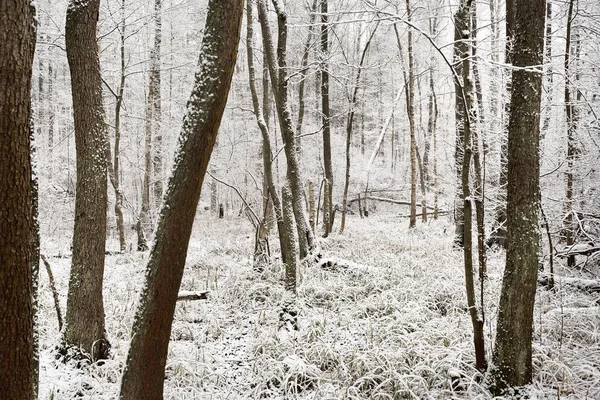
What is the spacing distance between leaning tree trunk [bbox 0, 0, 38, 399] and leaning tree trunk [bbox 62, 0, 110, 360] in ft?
7.19

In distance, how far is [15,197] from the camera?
2010mm

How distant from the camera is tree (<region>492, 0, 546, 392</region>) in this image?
338 centimetres

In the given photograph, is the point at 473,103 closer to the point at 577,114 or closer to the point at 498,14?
the point at 577,114

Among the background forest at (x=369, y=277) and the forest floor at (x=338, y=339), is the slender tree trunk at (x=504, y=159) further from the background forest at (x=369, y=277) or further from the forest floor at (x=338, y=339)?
the forest floor at (x=338, y=339)

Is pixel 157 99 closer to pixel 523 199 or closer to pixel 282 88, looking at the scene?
pixel 282 88

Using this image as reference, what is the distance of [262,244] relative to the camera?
8.16 meters

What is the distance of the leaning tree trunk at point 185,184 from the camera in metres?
2.78

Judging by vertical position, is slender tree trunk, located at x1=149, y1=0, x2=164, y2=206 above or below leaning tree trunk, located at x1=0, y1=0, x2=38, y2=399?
above

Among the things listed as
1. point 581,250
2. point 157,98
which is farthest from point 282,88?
point 157,98

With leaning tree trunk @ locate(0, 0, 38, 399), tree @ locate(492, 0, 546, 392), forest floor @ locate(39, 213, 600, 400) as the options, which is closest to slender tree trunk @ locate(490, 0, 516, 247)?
forest floor @ locate(39, 213, 600, 400)

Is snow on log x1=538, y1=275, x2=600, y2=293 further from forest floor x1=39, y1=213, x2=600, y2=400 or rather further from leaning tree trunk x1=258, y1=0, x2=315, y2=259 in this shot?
leaning tree trunk x1=258, y1=0, x2=315, y2=259

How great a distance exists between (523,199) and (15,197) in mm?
3681

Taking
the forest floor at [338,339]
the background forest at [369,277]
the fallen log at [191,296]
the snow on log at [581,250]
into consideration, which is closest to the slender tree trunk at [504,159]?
the background forest at [369,277]

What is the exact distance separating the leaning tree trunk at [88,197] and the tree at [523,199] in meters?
4.05
